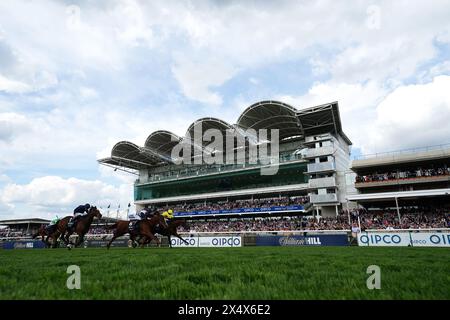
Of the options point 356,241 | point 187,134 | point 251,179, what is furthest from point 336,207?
point 187,134

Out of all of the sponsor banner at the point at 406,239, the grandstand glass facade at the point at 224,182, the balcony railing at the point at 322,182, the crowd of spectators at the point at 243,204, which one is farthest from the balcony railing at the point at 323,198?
the sponsor banner at the point at 406,239


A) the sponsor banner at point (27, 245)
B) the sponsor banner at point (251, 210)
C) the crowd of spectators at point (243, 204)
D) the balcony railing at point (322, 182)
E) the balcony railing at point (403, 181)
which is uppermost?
the balcony railing at point (322, 182)

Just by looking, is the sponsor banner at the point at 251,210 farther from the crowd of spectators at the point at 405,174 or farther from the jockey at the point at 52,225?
the jockey at the point at 52,225

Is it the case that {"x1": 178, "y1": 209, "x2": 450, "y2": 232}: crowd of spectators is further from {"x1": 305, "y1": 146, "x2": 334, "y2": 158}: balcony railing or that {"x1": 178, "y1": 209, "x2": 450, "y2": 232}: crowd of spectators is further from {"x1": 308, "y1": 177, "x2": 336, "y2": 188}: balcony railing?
{"x1": 305, "y1": 146, "x2": 334, "y2": 158}: balcony railing

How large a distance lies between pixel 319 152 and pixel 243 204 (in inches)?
553

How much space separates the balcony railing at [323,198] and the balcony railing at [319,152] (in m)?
5.92

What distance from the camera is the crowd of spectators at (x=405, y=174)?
A: 36.1m

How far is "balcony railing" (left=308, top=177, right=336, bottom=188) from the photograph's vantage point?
40781 mm

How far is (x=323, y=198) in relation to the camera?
133ft

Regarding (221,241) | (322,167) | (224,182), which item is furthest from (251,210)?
→ (221,241)

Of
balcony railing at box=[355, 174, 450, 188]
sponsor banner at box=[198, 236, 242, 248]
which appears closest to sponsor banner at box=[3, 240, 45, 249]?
sponsor banner at box=[198, 236, 242, 248]

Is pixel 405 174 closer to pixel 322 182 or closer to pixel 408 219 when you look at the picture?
pixel 408 219

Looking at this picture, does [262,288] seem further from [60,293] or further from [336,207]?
[336,207]
